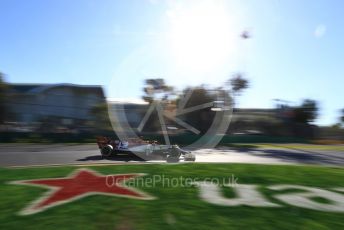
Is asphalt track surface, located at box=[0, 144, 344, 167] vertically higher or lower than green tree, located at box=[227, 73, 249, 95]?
lower

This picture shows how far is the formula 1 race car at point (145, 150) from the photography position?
14344mm

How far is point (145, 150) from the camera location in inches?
592

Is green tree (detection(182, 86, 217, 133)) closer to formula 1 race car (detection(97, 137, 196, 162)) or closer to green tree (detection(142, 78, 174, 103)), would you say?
green tree (detection(142, 78, 174, 103))

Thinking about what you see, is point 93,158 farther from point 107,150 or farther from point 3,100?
point 3,100

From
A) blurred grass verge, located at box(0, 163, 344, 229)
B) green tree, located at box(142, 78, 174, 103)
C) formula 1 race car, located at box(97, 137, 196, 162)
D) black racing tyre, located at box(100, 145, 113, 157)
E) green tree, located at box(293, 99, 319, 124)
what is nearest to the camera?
blurred grass verge, located at box(0, 163, 344, 229)

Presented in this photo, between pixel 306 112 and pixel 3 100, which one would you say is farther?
pixel 306 112

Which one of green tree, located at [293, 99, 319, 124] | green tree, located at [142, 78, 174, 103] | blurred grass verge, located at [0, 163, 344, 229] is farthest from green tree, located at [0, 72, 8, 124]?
green tree, located at [293, 99, 319, 124]

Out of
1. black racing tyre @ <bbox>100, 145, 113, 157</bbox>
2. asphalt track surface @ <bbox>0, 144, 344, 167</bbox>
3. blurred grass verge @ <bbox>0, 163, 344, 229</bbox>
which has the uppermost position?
black racing tyre @ <bbox>100, 145, 113, 157</bbox>

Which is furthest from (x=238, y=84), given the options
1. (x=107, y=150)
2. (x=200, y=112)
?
(x=107, y=150)

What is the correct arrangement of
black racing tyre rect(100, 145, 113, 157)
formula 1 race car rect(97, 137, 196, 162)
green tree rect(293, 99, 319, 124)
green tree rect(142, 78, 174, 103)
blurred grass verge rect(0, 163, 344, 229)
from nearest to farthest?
blurred grass verge rect(0, 163, 344, 229) < formula 1 race car rect(97, 137, 196, 162) < black racing tyre rect(100, 145, 113, 157) < green tree rect(142, 78, 174, 103) < green tree rect(293, 99, 319, 124)

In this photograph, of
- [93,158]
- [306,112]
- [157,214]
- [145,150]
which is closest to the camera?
[157,214]

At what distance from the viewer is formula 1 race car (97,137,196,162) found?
14.3m

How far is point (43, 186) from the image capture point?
24.6 ft

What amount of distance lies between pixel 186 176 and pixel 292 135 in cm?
4009
